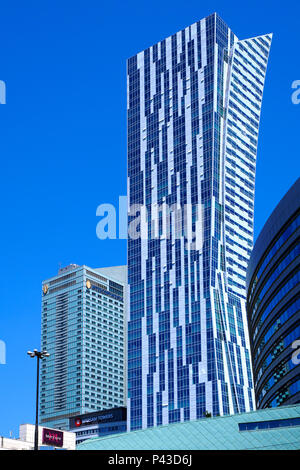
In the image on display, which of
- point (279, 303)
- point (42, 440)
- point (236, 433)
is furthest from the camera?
point (42, 440)

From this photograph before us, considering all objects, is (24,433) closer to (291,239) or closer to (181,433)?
(181,433)

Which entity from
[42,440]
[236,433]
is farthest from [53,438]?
[236,433]

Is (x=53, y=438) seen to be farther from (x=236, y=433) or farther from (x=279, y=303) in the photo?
(x=279, y=303)

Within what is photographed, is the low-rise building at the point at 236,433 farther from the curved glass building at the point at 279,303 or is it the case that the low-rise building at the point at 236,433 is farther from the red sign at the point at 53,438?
the red sign at the point at 53,438

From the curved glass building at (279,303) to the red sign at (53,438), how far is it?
116 feet

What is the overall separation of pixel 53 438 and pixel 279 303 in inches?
1915

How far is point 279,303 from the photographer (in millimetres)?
104438

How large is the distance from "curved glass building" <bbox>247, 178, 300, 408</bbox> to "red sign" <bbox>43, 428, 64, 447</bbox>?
35.5m

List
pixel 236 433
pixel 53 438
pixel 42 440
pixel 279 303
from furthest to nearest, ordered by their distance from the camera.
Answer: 1. pixel 53 438
2. pixel 42 440
3. pixel 279 303
4. pixel 236 433

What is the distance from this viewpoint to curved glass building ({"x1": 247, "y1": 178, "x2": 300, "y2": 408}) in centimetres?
9662

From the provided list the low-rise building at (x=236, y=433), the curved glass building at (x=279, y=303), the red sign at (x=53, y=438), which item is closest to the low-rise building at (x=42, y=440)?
the red sign at (x=53, y=438)

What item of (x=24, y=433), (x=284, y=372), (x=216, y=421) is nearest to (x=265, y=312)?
(x=284, y=372)
